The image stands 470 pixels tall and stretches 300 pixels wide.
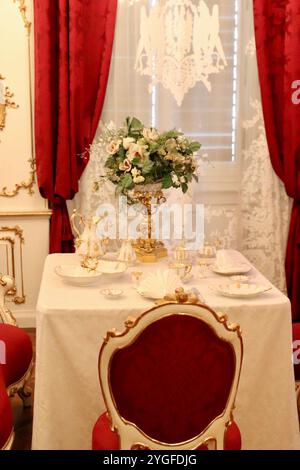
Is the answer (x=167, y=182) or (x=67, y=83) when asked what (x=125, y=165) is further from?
(x=67, y=83)

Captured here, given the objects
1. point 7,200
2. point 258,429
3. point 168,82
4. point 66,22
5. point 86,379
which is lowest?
point 258,429

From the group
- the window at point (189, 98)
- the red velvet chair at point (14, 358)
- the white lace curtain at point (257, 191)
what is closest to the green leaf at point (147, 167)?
the red velvet chair at point (14, 358)

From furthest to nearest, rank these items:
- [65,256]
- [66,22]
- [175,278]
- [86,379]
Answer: [66,22]
[65,256]
[175,278]
[86,379]

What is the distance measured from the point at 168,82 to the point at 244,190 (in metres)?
0.89

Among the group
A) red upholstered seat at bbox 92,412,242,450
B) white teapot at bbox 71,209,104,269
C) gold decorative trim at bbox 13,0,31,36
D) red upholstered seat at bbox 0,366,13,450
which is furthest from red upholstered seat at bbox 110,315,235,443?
gold decorative trim at bbox 13,0,31,36

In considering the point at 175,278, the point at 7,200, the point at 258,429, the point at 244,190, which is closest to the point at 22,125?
the point at 7,200

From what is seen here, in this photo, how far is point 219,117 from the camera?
382 centimetres

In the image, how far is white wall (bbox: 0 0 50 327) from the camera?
12.1ft

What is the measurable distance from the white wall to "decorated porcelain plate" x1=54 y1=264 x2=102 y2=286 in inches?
54.0

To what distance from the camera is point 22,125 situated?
379 centimetres

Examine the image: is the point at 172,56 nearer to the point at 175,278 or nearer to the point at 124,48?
the point at 124,48

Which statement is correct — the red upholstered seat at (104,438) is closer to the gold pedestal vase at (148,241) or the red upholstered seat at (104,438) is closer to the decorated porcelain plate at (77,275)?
the decorated porcelain plate at (77,275)

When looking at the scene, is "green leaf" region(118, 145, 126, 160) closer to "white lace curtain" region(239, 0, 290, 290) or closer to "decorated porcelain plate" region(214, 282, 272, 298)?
"decorated porcelain plate" region(214, 282, 272, 298)

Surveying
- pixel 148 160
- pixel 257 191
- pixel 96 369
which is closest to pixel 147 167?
pixel 148 160
